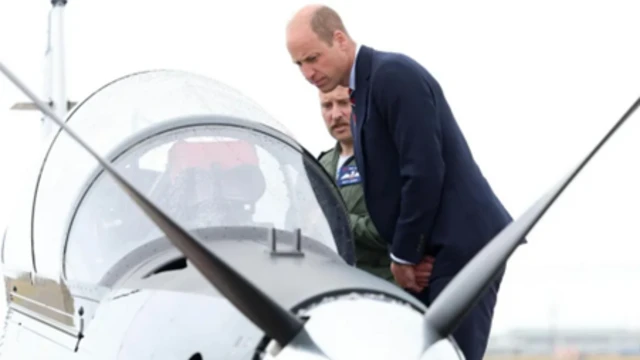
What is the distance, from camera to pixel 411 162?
16.1 ft

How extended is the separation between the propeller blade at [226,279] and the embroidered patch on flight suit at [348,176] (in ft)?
8.40

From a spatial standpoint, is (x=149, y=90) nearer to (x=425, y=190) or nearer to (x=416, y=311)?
(x=425, y=190)

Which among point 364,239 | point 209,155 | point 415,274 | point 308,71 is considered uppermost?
point 308,71

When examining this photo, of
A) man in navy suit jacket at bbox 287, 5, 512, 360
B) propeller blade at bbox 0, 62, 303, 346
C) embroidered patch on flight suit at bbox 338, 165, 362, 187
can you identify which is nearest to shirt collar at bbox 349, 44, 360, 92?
man in navy suit jacket at bbox 287, 5, 512, 360

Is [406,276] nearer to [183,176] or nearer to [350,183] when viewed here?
[350,183]

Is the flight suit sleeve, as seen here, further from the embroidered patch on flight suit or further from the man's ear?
the man's ear

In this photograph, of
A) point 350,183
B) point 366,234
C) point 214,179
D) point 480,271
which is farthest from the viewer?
point 350,183

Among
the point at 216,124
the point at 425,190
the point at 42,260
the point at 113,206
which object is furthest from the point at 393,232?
the point at 42,260

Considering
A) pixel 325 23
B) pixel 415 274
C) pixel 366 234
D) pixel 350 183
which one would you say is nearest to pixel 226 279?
pixel 415 274

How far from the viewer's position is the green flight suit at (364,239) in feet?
18.4

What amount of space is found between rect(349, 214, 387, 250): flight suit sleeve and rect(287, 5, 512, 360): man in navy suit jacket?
364 millimetres

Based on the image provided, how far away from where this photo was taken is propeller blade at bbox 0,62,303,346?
3.41 meters

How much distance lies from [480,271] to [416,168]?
3.98 ft

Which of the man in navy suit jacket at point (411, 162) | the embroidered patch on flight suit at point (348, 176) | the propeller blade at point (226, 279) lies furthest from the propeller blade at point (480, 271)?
the embroidered patch on flight suit at point (348, 176)
